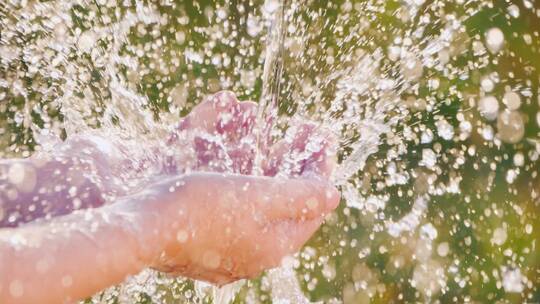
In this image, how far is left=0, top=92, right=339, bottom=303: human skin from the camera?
2.27ft

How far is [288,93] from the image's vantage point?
2.41 metres

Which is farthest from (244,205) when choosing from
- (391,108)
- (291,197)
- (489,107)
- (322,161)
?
(489,107)

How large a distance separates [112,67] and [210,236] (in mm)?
1850

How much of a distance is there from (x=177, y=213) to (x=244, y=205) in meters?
0.11

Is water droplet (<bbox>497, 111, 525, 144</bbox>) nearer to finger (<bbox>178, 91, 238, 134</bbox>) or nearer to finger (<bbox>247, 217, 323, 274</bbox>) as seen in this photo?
finger (<bbox>178, 91, 238, 134</bbox>)

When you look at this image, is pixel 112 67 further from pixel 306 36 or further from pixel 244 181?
pixel 244 181

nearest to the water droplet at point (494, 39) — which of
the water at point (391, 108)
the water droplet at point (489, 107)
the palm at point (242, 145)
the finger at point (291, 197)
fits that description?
the water at point (391, 108)

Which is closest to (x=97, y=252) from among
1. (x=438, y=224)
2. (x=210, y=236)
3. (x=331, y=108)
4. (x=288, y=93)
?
(x=210, y=236)

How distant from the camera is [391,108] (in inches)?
102

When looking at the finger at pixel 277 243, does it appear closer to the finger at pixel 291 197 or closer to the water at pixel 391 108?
the finger at pixel 291 197

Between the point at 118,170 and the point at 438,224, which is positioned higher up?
the point at 118,170

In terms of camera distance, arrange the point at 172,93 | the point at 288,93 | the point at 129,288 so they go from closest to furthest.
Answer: the point at 129,288, the point at 288,93, the point at 172,93

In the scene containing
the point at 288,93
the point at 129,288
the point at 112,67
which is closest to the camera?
the point at 129,288

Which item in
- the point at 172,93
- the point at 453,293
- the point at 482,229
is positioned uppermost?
the point at 172,93
